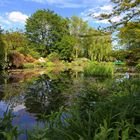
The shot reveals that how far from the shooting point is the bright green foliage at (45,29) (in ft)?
213

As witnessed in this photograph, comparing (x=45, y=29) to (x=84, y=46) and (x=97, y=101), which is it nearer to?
(x=84, y=46)

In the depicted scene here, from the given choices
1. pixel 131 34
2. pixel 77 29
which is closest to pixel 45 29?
pixel 77 29

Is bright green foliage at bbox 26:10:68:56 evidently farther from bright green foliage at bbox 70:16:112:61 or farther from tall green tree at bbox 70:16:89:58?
bright green foliage at bbox 70:16:112:61

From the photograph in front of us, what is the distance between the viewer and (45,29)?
65.9 m

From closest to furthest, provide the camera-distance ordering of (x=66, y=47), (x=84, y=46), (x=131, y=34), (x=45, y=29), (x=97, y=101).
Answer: (x=97, y=101) < (x=131, y=34) < (x=66, y=47) < (x=84, y=46) < (x=45, y=29)

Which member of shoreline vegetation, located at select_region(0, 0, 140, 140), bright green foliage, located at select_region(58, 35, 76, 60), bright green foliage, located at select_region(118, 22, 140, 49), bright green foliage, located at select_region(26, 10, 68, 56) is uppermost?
bright green foliage, located at select_region(26, 10, 68, 56)

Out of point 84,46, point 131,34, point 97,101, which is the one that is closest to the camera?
point 97,101

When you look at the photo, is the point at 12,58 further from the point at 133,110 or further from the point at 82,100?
the point at 133,110

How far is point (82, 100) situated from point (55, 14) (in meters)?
61.3

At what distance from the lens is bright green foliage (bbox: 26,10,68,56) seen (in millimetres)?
64812

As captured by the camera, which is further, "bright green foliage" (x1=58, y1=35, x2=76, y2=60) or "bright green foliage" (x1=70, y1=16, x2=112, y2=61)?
"bright green foliage" (x1=58, y1=35, x2=76, y2=60)

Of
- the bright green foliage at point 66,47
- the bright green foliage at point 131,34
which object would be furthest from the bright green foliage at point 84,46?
the bright green foliage at point 131,34

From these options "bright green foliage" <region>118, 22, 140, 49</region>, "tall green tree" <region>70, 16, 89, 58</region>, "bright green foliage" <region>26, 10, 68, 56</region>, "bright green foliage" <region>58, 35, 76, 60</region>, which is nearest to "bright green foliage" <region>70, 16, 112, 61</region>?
"tall green tree" <region>70, 16, 89, 58</region>

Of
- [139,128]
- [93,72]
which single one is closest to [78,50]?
[93,72]
